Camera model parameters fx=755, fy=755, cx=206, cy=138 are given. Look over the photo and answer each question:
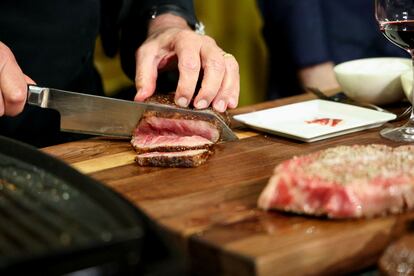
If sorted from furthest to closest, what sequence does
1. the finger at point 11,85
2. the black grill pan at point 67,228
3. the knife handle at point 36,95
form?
the knife handle at point 36,95 < the finger at point 11,85 < the black grill pan at point 67,228

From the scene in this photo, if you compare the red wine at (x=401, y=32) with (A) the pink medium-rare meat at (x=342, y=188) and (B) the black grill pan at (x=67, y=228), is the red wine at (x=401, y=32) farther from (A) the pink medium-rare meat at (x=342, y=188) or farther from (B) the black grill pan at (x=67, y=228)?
(B) the black grill pan at (x=67, y=228)

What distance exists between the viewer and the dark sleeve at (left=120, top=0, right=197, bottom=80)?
263cm

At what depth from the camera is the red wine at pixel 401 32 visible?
193 centimetres

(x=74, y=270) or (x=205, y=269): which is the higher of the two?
(x=74, y=270)

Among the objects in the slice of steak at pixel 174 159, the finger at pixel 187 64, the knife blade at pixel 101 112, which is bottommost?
the slice of steak at pixel 174 159

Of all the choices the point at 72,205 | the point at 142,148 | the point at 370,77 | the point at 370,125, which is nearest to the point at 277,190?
the point at 72,205

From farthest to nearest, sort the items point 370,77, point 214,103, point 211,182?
point 370,77 → point 214,103 → point 211,182

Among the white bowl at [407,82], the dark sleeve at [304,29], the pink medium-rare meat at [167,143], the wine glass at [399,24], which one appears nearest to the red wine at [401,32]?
the wine glass at [399,24]

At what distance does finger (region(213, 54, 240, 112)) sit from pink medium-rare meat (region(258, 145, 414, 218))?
0.53 meters

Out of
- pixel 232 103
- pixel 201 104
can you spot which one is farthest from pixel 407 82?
pixel 201 104

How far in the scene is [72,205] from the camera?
52.5 inches

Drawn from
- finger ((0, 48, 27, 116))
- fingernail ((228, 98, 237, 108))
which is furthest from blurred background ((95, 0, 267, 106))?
finger ((0, 48, 27, 116))

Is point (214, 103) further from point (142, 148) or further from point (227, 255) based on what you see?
point (227, 255)

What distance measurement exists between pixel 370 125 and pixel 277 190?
704mm
